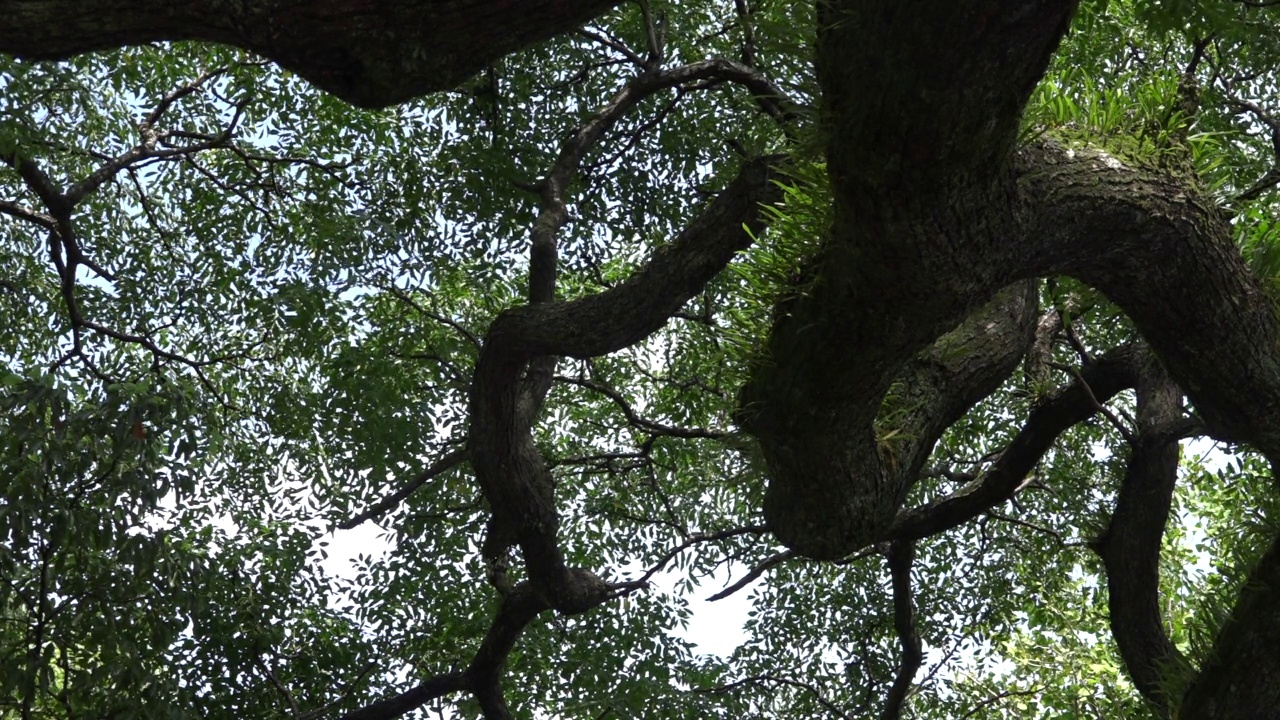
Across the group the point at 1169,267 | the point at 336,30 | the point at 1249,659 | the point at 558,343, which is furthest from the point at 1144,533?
the point at 336,30

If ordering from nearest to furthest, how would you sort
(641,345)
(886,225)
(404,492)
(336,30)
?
(886,225) < (336,30) < (404,492) < (641,345)

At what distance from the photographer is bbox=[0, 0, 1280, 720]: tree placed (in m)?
2.74

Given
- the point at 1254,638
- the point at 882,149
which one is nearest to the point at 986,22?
the point at 882,149

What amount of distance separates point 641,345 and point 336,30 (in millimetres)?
6281

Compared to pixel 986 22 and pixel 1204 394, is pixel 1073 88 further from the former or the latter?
pixel 986 22

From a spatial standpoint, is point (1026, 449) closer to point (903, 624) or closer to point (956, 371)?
point (903, 624)

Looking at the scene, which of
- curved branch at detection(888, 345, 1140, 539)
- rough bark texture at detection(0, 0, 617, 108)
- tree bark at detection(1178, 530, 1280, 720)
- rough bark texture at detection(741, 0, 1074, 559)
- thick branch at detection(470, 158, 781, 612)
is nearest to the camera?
rough bark texture at detection(741, 0, 1074, 559)

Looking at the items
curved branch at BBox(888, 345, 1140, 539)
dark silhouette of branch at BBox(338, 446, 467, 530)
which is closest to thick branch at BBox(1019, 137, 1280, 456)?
curved branch at BBox(888, 345, 1140, 539)

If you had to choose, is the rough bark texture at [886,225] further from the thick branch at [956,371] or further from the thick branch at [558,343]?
the thick branch at [558,343]

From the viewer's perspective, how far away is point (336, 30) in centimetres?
269

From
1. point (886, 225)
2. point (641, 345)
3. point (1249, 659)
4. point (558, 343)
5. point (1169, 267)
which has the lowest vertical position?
point (1249, 659)

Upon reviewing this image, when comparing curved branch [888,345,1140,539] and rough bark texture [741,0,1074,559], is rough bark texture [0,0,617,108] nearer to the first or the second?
rough bark texture [741,0,1074,559]

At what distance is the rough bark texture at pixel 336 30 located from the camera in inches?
101

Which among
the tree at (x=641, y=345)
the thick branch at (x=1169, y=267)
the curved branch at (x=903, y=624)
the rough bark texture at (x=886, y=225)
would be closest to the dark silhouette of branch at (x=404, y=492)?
the tree at (x=641, y=345)
